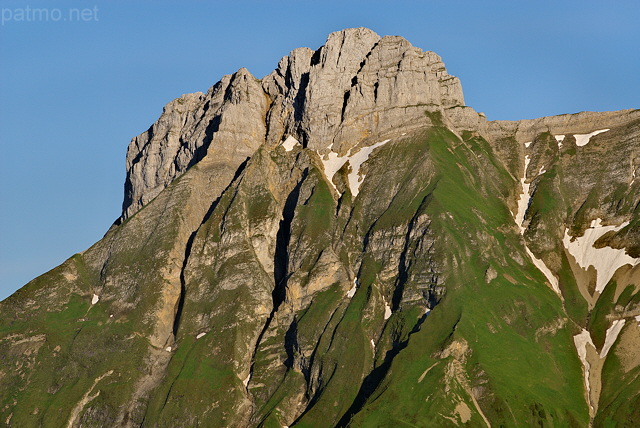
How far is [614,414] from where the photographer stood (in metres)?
178

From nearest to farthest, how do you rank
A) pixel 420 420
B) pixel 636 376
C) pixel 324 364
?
1. pixel 420 420
2. pixel 636 376
3. pixel 324 364

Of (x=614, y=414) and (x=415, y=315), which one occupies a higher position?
(x=415, y=315)

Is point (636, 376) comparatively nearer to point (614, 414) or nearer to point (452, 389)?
point (614, 414)

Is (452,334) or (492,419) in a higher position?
(452,334)

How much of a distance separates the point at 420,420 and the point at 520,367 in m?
28.4

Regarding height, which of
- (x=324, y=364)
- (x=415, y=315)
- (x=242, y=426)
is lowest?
(x=242, y=426)

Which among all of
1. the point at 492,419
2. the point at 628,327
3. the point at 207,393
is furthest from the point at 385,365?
the point at 628,327

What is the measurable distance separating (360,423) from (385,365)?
20080mm

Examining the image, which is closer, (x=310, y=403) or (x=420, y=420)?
(x=420, y=420)

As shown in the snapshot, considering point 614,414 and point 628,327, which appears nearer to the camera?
point 614,414

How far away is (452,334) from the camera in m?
188

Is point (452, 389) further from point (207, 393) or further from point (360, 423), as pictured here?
point (207, 393)

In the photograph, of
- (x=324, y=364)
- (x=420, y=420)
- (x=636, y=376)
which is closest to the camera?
(x=420, y=420)

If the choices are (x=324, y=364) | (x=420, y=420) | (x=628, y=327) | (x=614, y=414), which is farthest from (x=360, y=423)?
(x=628, y=327)
